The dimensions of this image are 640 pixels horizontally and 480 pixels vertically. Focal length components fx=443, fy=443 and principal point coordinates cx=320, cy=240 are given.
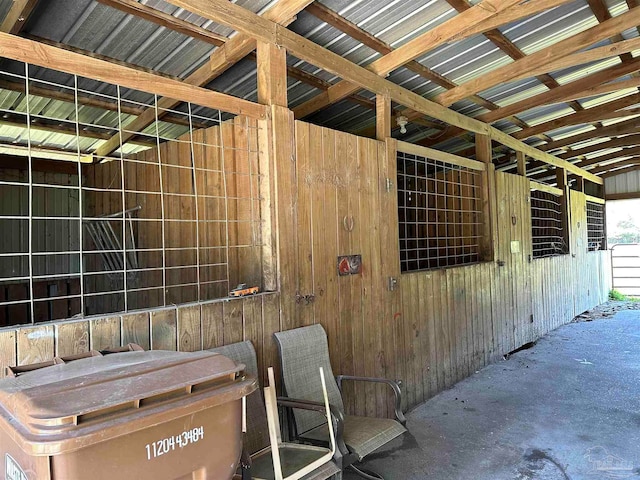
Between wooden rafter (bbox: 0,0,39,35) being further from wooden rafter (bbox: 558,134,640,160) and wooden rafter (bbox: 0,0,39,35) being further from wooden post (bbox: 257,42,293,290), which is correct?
wooden rafter (bbox: 558,134,640,160)

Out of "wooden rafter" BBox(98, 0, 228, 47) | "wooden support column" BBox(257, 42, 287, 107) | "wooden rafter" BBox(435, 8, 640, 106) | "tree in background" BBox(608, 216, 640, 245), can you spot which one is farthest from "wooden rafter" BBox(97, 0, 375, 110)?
"tree in background" BBox(608, 216, 640, 245)

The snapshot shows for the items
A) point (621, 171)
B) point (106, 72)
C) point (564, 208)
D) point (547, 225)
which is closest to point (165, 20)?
point (106, 72)

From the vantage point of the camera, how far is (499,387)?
14.0 feet

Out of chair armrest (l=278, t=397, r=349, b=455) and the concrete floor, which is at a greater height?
chair armrest (l=278, t=397, r=349, b=455)

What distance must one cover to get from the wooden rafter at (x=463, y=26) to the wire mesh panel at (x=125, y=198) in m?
1.37

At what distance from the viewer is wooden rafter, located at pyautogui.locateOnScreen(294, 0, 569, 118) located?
286cm

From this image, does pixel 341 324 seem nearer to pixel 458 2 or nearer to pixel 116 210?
pixel 458 2

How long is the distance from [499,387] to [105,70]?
414 centimetres

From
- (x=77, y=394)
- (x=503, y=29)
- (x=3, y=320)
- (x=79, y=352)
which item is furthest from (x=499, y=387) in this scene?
(x=3, y=320)

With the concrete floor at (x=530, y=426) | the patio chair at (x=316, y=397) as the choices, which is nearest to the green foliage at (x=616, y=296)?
the concrete floor at (x=530, y=426)

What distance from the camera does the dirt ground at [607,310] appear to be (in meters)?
7.94

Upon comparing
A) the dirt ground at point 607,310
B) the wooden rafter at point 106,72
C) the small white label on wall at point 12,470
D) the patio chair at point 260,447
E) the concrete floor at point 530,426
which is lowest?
the dirt ground at point 607,310

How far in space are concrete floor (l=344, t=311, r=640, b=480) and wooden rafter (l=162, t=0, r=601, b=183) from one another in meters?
2.68

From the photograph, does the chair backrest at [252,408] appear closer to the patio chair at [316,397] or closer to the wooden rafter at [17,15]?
the patio chair at [316,397]
